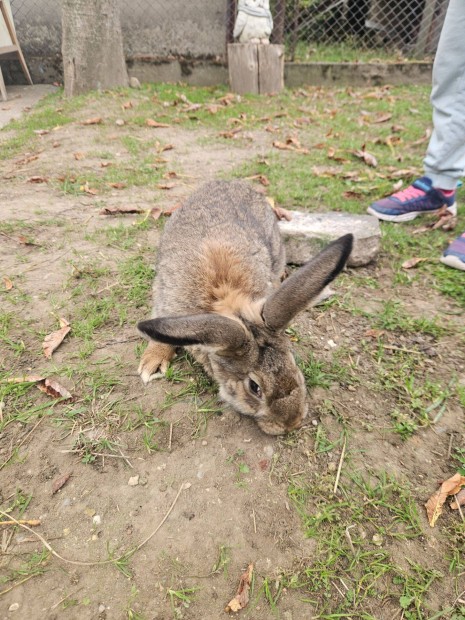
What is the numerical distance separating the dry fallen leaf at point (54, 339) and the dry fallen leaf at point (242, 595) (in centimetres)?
176

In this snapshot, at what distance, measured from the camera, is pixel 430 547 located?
6.50 feet

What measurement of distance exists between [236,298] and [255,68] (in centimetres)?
707

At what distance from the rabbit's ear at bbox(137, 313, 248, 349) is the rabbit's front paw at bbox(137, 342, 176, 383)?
29.4 inches

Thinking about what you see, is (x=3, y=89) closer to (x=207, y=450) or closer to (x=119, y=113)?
(x=119, y=113)

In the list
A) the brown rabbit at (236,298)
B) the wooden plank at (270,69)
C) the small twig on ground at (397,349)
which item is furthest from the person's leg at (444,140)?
the wooden plank at (270,69)

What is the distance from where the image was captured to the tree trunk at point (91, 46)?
7178mm

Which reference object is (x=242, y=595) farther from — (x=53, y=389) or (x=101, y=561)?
(x=53, y=389)

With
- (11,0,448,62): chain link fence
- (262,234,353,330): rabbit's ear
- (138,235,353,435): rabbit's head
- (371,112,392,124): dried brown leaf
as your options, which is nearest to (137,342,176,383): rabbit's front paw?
(138,235,353,435): rabbit's head

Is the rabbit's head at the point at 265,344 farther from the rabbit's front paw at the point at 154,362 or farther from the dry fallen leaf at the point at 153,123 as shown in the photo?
the dry fallen leaf at the point at 153,123

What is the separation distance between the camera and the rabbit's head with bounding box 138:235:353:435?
82.1 inches

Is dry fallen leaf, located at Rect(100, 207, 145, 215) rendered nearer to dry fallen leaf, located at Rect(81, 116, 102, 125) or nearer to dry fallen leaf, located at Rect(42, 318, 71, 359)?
dry fallen leaf, located at Rect(42, 318, 71, 359)

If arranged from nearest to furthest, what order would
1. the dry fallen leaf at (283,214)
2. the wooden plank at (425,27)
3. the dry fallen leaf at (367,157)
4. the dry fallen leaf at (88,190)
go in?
1. the dry fallen leaf at (283,214)
2. the dry fallen leaf at (88,190)
3. the dry fallen leaf at (367,157)
4. the wooden plank at (425,27)

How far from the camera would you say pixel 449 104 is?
3.84 meters

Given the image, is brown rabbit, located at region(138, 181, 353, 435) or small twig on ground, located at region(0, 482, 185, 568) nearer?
small twig on ground, located at region(0, 482, 185, 568)
